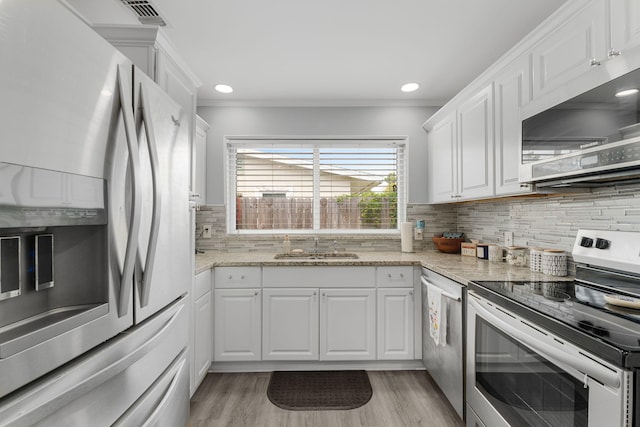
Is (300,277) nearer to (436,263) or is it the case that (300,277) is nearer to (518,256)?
(436,263)

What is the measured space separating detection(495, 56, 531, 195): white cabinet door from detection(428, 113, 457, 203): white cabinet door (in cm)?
60

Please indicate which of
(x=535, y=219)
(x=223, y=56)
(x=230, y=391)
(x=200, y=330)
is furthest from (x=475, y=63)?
(x=230, y=391)

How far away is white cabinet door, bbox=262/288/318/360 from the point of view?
253 centimetres

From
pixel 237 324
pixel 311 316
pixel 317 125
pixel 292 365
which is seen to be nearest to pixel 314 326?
pixel 311 316

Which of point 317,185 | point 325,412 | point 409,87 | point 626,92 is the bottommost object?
point 325,412

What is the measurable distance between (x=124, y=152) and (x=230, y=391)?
1.98 metres

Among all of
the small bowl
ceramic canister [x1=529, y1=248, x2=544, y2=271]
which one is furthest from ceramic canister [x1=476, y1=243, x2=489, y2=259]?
ceramic canister [x1=529, y1=248, x2=544, y2=271]

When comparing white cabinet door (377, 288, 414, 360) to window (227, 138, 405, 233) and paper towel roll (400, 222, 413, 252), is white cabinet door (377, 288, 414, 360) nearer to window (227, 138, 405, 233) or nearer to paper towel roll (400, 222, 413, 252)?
paper towel roll (400, 222, 413, 252)

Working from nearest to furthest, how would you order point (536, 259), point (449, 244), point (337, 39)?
point (536, 259), point (337, 39), point (449, 244)

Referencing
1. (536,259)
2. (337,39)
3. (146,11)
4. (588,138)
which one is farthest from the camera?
(337,39)

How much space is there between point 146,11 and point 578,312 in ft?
7.63

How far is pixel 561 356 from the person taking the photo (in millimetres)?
1083

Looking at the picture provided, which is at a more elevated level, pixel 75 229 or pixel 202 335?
pixel 75 229

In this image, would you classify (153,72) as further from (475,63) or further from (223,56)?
(475,63)
